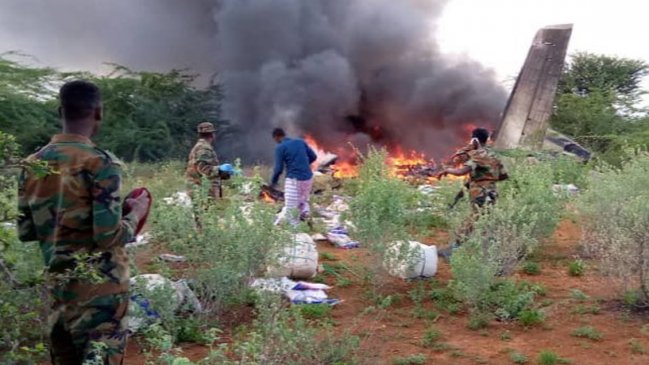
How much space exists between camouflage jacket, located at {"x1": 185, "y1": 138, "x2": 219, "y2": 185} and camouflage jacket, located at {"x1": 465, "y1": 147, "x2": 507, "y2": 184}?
279 centimetres

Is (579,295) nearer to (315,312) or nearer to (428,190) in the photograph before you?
(315,312)

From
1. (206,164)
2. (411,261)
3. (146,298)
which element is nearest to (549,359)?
(411,261)

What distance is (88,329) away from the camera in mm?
2725

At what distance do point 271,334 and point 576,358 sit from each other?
2.25 meters

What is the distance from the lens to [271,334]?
349cm

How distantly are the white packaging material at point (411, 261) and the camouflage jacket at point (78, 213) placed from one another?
348 centimetres

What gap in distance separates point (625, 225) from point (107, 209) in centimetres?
429

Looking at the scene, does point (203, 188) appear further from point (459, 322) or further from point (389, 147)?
point (389, 147)

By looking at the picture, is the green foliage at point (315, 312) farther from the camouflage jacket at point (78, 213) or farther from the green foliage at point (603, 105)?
the green foliage at point (603, 105)

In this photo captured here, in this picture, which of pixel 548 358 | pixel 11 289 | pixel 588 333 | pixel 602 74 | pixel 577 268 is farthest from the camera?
pixel 602 74

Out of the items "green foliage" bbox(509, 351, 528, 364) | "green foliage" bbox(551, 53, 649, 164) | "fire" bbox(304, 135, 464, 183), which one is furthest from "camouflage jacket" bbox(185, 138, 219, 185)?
"green foliage" bbox(551, 53, 649, 164)

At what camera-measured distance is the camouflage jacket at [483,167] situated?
733 centimetres

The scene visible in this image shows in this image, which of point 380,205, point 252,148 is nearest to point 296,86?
point 252,148

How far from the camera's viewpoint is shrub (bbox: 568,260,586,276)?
23.0 feet
